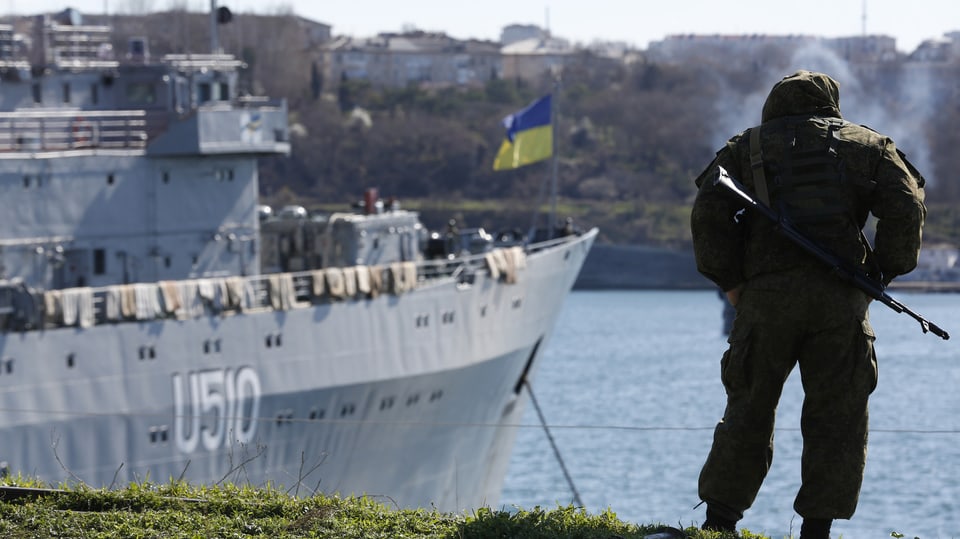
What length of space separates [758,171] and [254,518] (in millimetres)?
2754

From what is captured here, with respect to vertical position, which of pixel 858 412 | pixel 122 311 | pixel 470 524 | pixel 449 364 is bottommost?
pixel 449 364

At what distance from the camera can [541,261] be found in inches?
1168

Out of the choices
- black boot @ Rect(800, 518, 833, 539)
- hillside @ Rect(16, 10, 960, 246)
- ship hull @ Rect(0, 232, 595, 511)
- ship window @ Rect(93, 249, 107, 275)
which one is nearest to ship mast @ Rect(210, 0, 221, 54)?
ship window @ Rect(93, 249, 107, 275)

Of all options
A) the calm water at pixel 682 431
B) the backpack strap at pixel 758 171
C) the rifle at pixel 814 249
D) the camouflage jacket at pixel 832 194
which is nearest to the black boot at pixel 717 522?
the camouflage jacket at pixel 832 194

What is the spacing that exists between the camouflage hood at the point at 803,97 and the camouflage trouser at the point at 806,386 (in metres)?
0.74

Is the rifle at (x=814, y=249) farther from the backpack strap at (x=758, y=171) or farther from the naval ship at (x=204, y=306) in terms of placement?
the naval ship at (x=204, y=306)

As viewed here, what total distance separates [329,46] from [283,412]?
358 feet

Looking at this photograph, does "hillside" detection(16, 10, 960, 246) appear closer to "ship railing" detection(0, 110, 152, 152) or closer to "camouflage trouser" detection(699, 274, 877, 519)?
"ship railing" detection(0, 110, 152, 152)

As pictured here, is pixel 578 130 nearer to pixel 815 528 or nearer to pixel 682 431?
pixel 682 431

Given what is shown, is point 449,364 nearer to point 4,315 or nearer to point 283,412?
point 283,412

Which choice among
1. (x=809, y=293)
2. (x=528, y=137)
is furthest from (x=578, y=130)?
(x=809, y=293)

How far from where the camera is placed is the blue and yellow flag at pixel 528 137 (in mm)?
33250

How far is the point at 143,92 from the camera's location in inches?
1051

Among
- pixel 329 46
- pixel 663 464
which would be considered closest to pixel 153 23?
pixel 329 46
